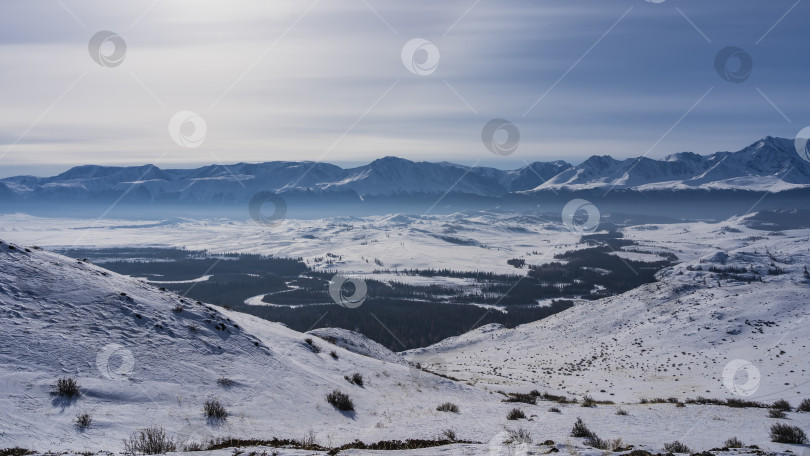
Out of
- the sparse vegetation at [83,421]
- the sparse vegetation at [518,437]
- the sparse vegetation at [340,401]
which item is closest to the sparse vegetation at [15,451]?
the sparse vegetation at [83,421]

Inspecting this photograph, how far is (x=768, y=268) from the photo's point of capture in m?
141

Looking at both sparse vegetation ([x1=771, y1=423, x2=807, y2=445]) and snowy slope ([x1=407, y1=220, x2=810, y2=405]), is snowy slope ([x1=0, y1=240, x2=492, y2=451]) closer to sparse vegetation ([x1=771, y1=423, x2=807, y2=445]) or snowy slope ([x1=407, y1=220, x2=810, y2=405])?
sparse vegetation ([x1=771, y1=423, x2=807, y2=445])

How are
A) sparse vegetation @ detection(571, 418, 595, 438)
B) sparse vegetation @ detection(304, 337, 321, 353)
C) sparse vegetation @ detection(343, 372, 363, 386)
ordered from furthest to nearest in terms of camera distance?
1. sparse vegetation @ detection(304, 337, 321, 353)
2. sparse vegetation @ detection(343, 372, 363, 386)
3. sparse vegetation @ detection(571, 418, 595, 438)

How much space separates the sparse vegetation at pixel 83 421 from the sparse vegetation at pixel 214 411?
10.4ft

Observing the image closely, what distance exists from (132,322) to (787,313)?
85.0 m

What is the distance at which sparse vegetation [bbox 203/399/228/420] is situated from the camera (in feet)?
49.0

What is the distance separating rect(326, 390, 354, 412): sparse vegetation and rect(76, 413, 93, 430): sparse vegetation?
860 centimetres

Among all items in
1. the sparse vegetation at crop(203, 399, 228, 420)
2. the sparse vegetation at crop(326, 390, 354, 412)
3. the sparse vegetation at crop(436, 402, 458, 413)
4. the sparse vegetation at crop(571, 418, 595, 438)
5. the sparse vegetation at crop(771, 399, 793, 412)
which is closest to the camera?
the sparse vegetation at crop(203, 399, 228, 420)

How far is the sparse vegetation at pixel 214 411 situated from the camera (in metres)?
14.9

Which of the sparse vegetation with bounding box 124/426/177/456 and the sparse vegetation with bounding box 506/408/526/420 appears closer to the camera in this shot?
the sparse vegetation with bounding box 124/426/177/456

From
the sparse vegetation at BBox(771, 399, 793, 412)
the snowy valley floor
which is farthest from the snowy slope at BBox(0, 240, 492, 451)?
the sparse vegetation at BBox(771, 399, 793, 412)

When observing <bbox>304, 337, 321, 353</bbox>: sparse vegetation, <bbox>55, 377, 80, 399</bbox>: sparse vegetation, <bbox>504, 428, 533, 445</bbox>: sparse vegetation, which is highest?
<bbox>304, 337, 321, 353</bbox>: sparse vegetation

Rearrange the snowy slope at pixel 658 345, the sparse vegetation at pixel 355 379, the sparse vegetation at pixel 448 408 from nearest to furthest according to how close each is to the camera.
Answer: the sparse vegetation at pixel 448 408 < the sparse vegetation at pixel 355 379 < the snowy slope at pixel 658 345

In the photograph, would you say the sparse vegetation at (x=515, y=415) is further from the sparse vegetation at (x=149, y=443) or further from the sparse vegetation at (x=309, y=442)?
the sparse vegetation at (x=149, y=443)
